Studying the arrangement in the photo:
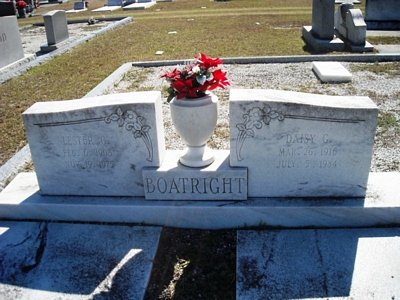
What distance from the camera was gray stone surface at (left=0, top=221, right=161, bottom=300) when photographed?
10.6ft

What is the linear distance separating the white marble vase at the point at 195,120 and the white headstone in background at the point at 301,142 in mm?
196

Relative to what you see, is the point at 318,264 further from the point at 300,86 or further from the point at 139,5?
the point at 139,5

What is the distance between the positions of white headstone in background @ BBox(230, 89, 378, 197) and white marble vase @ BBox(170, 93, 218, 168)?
20 centimetres

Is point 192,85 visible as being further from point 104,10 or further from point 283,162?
point 104,10

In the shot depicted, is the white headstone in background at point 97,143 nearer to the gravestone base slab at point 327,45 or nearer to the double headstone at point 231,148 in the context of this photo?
the double headstone at point 231,148

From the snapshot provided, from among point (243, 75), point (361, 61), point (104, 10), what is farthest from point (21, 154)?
point (104, 10)

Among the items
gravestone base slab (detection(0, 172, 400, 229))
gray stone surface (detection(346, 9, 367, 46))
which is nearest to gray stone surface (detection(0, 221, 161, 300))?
gravestone base slab (detection(0, 172, 400, 229))

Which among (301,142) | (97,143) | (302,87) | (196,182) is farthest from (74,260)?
(302,87)

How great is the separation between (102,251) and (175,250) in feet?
1.98

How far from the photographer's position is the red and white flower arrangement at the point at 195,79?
3730mm

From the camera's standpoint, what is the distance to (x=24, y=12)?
24.0 metres

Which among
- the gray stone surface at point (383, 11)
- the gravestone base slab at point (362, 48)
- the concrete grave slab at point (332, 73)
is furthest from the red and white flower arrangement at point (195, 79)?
the gray stone surface at point (383, 11)

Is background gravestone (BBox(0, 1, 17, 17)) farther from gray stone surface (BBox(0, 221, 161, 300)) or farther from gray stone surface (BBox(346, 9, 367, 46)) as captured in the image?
gray stone surface (BBox(0, 221, 161, 300))

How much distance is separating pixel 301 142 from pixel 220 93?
3941mm
